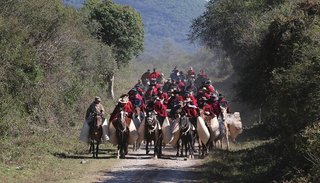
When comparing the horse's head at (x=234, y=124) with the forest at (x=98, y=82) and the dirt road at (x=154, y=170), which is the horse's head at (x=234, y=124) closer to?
the forest at (x=98, y=82)

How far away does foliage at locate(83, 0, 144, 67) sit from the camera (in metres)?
42.5

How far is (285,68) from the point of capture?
19609 millimetres

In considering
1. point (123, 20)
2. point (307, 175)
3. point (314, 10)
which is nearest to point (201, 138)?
point (314, 10)

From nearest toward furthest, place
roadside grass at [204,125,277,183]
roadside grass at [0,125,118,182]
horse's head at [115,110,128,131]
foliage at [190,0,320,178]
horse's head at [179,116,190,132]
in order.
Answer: foliage at [190,0,320,178]
roadside grass at [0,125,118,182]
roadside grass at [204,125,277,183]
horse's head at [115,110,128,131]
horse's head at [179,116,190,132]

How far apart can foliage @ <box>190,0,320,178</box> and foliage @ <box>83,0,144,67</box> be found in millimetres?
8985

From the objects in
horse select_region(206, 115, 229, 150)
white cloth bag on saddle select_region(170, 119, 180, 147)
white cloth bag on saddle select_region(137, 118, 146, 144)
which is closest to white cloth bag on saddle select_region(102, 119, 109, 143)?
white cloth bag on saddle select_region(137, 118, 146, 144)

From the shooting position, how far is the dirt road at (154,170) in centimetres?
1644

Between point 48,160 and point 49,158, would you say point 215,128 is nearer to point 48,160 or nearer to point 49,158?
point 49,158

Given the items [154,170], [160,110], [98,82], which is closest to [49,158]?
[154,170]

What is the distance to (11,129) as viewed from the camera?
68.9 ft

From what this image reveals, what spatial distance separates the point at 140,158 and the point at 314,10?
952 cm

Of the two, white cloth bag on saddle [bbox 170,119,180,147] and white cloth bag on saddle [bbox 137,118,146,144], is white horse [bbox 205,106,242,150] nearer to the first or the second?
white cloth bag on saddle [bbox 170,119,180,147]

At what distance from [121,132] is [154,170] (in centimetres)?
284

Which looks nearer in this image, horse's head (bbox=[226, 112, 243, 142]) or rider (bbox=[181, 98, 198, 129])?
rider (bbox=[181, 98, 198, 129])
